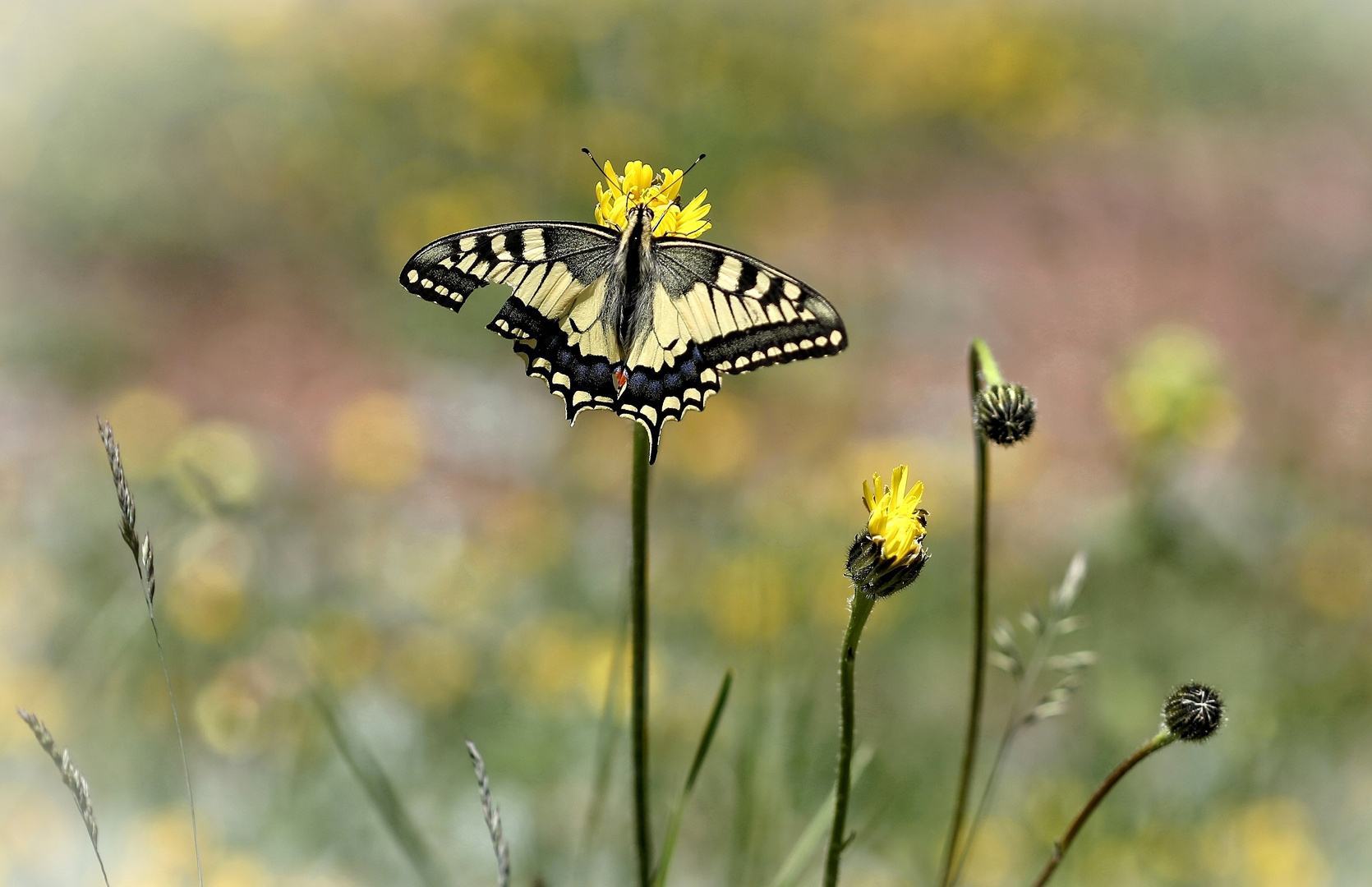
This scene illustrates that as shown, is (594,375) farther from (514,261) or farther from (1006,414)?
(1006,414)

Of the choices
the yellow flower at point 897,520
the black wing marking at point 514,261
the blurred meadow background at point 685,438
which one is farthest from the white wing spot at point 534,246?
the blurred meadow background at point 685,438

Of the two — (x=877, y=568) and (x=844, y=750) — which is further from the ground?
(x=877, y=568)

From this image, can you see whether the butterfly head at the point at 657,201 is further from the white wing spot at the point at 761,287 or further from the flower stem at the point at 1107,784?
the flower stem at the point at 1107,784

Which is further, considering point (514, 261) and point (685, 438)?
point (685, 438)

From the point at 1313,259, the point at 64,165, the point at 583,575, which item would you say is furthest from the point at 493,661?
the point at 1313,259

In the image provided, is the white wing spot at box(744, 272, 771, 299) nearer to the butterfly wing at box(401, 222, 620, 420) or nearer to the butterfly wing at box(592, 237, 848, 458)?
the butterfly wing at box(592, 237, 848, 458)

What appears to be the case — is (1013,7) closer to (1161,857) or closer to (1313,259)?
(1313,259)

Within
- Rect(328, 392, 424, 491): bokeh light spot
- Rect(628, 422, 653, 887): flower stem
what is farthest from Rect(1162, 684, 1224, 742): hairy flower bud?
Rect(328, 392, 424, 491): bokeh light spot

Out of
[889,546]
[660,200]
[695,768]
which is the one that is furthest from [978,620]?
[660,200]
